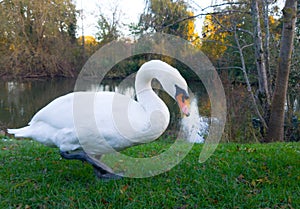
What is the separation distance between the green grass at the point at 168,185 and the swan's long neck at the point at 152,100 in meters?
0.69

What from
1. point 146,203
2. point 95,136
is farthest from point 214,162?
point 95,136

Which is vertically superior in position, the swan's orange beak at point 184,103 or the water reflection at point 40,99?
the swan's orange beak at point 184,103

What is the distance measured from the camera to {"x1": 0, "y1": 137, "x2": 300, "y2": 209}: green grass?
2855mm

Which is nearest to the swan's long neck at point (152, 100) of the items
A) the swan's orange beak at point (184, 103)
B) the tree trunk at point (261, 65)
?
the swan's orange beak at point (184, 103)

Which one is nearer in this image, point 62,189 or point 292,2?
point 62,189

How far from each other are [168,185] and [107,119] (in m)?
0.96

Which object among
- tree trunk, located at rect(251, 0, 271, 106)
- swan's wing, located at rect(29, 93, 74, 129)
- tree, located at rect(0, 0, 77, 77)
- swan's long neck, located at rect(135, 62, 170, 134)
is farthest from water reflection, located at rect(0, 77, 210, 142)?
tree, located at rect(0, 0, 77, 77)

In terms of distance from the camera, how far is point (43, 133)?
10.6ft

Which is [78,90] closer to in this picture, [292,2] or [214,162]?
[214,162]

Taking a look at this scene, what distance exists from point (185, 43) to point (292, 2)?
180cm

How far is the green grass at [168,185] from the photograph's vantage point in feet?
9.37

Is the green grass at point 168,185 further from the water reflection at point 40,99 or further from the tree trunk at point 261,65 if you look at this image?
the tree trunk at point 261,65

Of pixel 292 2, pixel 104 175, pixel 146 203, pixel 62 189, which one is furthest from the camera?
pixel 292 2

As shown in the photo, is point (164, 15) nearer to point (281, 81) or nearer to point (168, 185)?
point (281, 81)
